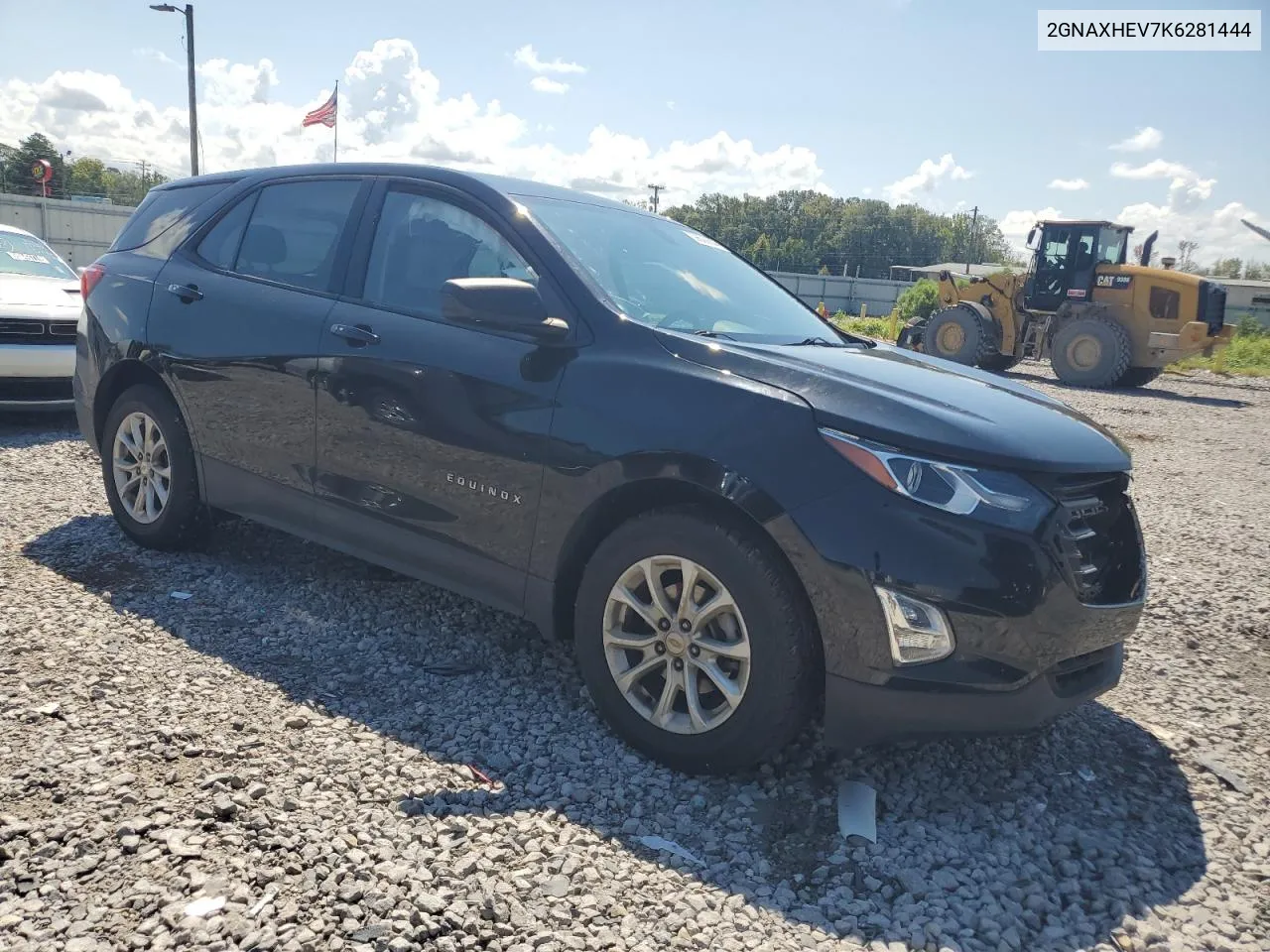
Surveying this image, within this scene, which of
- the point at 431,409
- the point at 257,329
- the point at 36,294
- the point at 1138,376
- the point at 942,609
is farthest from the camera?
the point at 1138,376

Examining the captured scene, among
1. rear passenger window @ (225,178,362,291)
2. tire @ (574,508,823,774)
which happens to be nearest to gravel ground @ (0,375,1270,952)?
tire @ (574,508,823,774)

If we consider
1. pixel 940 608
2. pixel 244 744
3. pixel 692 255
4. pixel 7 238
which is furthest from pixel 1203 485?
pixel 7 238

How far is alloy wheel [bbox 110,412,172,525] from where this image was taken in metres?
4.50

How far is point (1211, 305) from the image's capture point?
56.6 ft

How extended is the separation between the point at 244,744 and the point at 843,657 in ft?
6.02

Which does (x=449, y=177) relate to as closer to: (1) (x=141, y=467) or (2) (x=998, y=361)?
(1) (x=141, y=467)

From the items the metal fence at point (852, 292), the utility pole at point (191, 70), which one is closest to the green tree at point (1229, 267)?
the metal fence at point (852, 292)

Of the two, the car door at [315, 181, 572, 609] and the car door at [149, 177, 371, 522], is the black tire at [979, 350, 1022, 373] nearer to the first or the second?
the car door at [149, 177, 371, 522]

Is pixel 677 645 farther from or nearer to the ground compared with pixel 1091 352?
nearer to the ground

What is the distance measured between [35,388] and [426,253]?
509cm

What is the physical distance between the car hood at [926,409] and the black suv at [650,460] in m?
0.01

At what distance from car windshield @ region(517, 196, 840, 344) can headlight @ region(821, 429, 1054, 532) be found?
94cm

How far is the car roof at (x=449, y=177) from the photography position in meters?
3.63

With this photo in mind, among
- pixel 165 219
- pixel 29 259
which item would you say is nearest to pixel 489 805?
pixel 165 219
